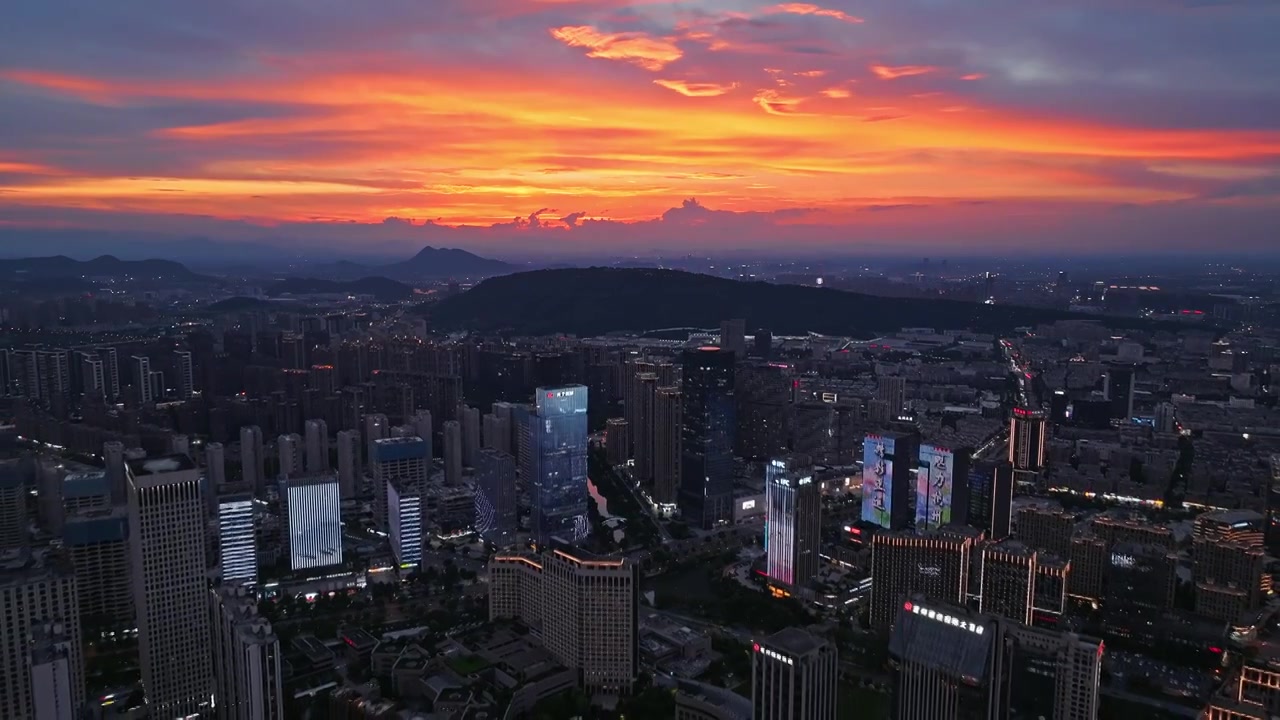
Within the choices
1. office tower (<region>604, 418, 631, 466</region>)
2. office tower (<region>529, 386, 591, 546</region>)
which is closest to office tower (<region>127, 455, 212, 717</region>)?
office tower (<region>529, 386, 591, 546</region>)

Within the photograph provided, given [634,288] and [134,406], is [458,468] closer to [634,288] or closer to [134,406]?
[134,406]

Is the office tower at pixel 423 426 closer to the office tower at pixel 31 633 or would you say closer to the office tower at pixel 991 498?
the office tower at pixel 31 633

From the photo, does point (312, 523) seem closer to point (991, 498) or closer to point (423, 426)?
point (423, 426)

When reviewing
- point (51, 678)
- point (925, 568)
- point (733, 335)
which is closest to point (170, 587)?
point (51, 678)

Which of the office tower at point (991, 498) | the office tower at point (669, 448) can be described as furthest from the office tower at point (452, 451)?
the office tower at point (991, 498)

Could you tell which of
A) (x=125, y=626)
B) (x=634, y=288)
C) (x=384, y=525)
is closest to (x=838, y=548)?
(x=384, y=525)

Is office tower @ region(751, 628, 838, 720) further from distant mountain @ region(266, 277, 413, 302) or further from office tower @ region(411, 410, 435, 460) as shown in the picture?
distant mountain @ region(266, 277, 413, 302)

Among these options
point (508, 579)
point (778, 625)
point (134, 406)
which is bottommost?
point (778, 625)
